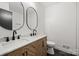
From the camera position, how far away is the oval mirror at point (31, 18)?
2.16 meters

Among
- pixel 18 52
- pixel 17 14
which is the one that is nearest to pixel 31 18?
pixel 17 14

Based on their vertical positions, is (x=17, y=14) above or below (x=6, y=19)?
above

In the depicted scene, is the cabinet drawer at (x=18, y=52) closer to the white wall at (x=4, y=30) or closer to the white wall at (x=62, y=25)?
the white wall at (x=4, y=30)

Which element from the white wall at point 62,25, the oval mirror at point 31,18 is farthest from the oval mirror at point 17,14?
the white wall at point 62,25

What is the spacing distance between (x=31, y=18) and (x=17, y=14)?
26.4 inches

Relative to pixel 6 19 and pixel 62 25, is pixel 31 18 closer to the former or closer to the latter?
pixel 6 19

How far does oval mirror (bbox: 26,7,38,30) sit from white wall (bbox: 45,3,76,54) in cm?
62

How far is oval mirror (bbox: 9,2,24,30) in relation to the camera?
1.61 metres

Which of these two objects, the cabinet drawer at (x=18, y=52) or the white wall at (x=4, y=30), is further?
the white wall at (x=4, y=30)

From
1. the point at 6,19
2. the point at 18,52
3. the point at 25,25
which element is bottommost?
the point at 18,52

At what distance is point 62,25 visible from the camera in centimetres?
266

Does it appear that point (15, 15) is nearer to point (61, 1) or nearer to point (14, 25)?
point (14, 25)

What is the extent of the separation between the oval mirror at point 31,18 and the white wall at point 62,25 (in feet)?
2.04

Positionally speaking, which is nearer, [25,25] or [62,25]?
[25,25]
